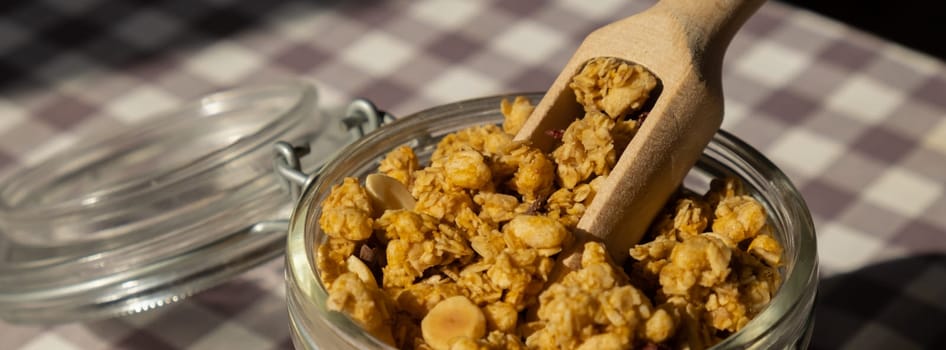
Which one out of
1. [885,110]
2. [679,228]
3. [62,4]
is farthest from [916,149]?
[62,4]

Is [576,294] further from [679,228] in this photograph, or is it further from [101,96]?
[101,96]

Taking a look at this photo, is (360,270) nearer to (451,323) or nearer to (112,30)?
(451,323)

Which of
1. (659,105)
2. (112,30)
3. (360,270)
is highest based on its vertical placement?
(659,105)

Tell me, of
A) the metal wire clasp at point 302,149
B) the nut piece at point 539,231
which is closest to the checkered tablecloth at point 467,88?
the metal wire clasp at point 302,149

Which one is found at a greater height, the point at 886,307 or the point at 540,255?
the point at 540,255

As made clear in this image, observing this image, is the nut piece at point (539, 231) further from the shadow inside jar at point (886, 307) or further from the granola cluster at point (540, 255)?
the shadow inside jar at point (886, 307)

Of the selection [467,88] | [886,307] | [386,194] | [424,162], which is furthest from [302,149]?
[886,307]
